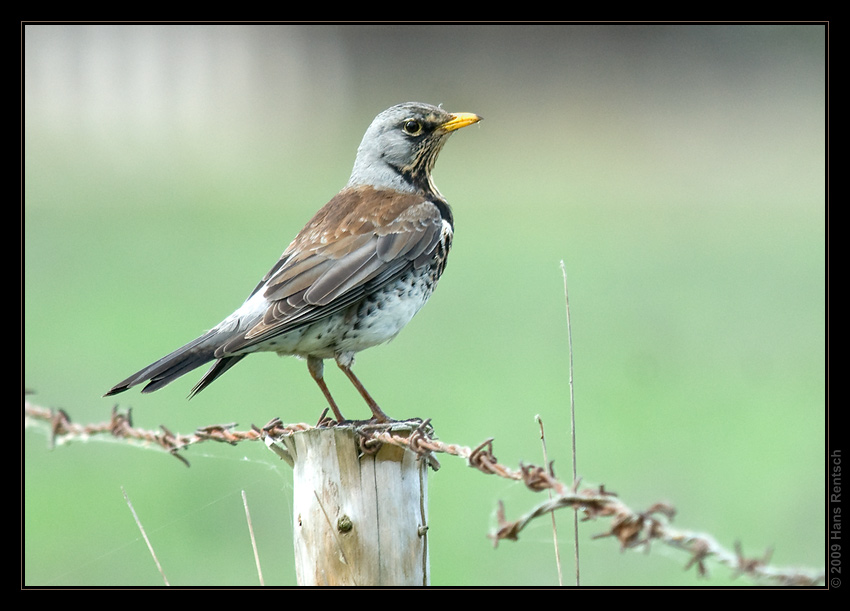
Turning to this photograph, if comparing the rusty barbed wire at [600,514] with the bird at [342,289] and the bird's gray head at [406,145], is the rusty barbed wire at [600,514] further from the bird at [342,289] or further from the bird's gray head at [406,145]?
the bird's gray head at [406,145]

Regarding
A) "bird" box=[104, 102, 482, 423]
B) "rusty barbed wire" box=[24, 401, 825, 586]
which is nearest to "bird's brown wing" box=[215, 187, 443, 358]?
"bird" box=[104, 102, 482, 423]

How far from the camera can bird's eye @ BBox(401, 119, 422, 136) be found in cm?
575

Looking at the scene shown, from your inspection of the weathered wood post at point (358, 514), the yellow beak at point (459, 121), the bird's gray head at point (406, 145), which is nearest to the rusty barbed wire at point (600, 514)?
the weathered wood post at point (358, 514)

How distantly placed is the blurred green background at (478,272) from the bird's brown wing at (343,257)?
87 centimetres

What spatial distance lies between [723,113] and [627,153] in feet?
8.79

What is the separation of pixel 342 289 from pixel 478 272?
9983 mm

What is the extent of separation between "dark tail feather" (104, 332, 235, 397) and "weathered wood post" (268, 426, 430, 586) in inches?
38.7

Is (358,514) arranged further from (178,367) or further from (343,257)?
(343,257)

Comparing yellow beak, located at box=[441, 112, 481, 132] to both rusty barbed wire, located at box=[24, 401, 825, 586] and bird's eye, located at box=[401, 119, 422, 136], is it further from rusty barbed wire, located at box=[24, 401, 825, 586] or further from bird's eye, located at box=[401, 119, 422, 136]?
rusty barbed wire, located at box=[24, 401, 825, 586]

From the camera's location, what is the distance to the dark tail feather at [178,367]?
13.6ft

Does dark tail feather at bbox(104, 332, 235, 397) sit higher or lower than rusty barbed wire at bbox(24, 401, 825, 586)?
higher

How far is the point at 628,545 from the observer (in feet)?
8.71

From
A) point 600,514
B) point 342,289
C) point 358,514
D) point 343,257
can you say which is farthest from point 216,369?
point 600,514

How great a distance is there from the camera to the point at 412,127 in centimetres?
575
